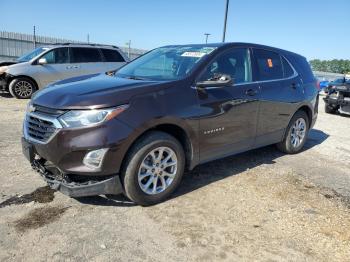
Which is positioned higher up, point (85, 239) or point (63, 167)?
point (63, 167)

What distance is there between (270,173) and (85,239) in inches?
118

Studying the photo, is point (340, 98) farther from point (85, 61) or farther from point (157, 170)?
point (157, 170)

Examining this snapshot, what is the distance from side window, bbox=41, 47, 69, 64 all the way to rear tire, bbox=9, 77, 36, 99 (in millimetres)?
943

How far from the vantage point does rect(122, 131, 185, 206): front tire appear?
375cm

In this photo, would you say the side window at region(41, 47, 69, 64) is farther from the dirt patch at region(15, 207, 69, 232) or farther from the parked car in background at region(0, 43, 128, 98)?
the dirt patch at region(15, 207, 69, 232)

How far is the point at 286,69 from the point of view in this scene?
5.97m

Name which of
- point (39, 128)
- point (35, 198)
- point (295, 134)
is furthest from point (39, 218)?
point (295, 134)

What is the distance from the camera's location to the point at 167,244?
3299 millimetres

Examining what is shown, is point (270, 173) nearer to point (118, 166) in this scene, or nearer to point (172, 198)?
point (172, 198)

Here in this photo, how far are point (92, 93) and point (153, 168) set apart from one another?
102 centimetres

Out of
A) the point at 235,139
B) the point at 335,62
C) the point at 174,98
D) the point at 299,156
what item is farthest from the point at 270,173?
the point at 335,62

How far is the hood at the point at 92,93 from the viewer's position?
3569 millimetres

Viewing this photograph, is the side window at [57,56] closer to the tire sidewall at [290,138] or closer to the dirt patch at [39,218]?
the tire sidewall at [290,138]

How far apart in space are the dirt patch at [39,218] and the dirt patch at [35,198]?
240mm
